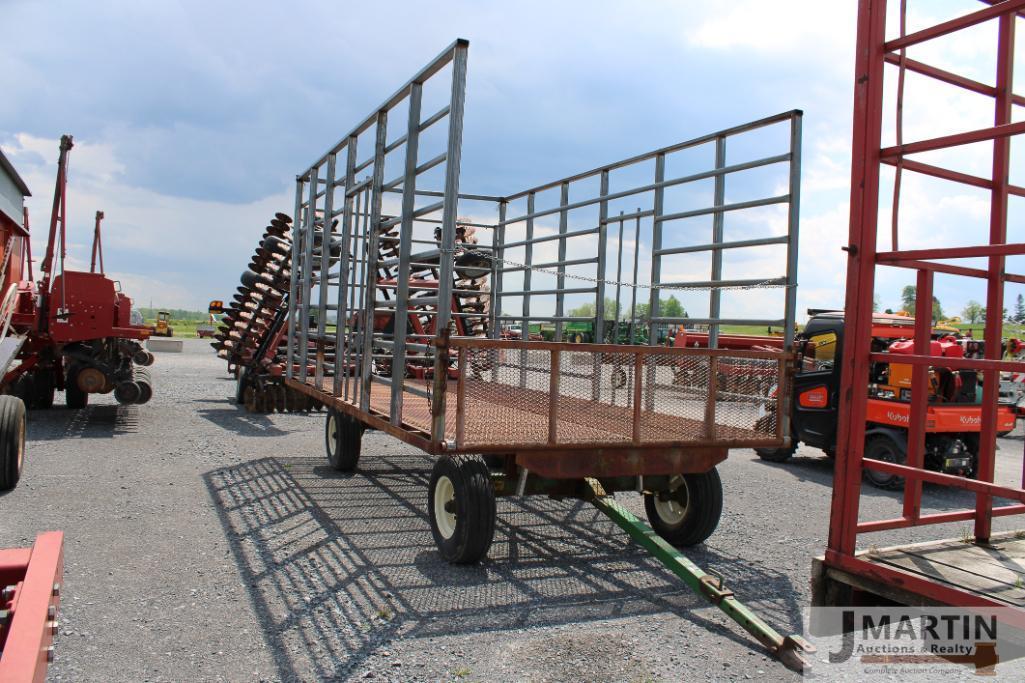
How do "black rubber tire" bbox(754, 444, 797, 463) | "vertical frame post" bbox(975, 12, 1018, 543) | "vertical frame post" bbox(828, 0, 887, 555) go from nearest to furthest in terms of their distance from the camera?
"vertical frame post" bbox(828, 0, 887, 555) < "vertical frame post" bbox(975, 12, 1018, 543) < "black rubber tire" bbox(754, 444, 797, 463)

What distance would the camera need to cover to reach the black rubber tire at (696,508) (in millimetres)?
5699

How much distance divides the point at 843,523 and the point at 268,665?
2.72 metres

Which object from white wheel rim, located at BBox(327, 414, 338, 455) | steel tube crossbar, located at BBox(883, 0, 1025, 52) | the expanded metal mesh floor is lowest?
white wheel rim, located at BBox(327, 414, 338, 455)

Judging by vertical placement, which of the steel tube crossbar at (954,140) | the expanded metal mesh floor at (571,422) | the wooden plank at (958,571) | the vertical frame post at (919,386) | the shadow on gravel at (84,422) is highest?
the steel tube crossbar at (954,140)

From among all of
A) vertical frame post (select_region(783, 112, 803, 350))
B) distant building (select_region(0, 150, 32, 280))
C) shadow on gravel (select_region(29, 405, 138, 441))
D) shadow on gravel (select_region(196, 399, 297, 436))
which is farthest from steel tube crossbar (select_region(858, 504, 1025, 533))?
shadow on gravel (select_region(29, 405, 138, 441))

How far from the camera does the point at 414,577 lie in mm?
4914

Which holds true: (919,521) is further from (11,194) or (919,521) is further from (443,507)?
(11,194)

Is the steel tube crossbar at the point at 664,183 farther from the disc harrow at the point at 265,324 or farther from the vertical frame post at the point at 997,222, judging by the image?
the disc harrow at the point at 265,324

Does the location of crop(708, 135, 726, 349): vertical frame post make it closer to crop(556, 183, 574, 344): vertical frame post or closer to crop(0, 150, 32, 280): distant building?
crop(556, 183, 574, 344): vertical frame post

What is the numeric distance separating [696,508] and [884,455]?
441cm

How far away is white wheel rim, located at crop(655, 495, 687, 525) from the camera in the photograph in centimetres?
601

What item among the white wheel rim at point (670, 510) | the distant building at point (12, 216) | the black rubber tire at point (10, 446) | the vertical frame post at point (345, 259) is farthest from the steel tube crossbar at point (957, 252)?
the distant building at point (12, 216)

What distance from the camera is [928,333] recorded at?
335 centimetres

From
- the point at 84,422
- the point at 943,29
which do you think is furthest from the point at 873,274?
the point at 84,422
